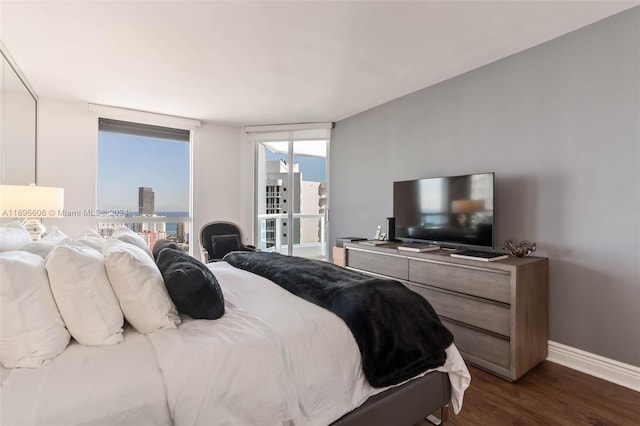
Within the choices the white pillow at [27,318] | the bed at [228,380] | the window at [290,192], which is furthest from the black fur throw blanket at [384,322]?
the window at [290,192]

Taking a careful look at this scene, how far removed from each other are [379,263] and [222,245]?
2.11m

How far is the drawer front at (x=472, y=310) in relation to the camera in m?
2.17

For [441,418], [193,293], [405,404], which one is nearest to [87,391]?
[193,293]

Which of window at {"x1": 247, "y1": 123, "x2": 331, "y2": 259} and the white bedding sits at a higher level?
window at {"x1": 247, "y1": 123, "x2": 331, "y2": 259}

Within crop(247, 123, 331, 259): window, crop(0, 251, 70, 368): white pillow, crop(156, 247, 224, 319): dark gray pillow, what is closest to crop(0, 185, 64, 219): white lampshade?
crop(0, 251, 70, 368): white pillow

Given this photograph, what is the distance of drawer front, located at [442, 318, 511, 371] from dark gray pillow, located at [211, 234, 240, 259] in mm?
2795

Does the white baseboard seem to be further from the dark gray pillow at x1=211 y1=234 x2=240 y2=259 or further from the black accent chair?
the dark gray pillow at x1=211 y1=234 x2=240 y2=259

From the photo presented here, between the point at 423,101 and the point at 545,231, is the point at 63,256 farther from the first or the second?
the point at 423,101

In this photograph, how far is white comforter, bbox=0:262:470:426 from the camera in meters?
0.93

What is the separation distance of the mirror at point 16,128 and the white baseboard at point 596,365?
473cm

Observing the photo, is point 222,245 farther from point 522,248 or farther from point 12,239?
point 522,248

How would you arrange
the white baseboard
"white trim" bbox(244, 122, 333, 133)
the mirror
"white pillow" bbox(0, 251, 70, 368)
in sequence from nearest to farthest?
"white pillow" bbox(0, 251, 70, 368), the white baseboard, the mirror, "white trim" bbox(244, 122, 333, 133)

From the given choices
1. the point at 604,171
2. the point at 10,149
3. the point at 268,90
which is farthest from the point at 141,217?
the point at 604,171

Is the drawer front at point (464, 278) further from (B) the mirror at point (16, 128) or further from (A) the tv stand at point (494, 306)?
(B) the mirror at point (16, 128)
